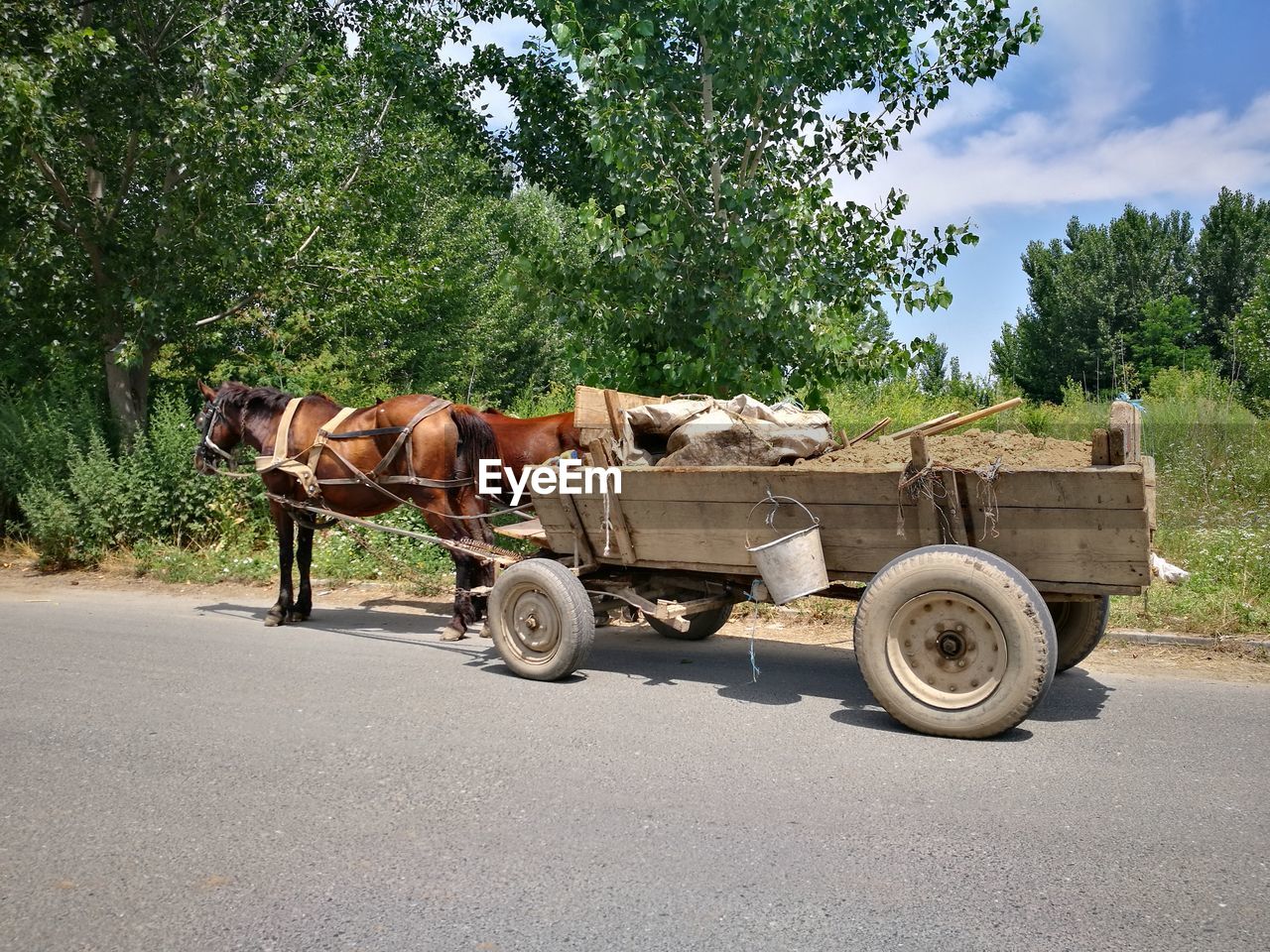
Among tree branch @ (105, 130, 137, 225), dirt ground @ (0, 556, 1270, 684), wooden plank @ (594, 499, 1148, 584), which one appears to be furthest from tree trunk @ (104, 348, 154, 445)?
wooden plank @ (594, 499, 1148, 584)

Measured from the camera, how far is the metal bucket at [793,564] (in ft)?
17.2

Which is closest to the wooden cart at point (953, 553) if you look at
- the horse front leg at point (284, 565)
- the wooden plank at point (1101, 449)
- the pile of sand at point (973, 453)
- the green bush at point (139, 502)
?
the wooden plank at point (1101, 449)

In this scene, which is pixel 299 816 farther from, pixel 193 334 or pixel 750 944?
pixel 193 334

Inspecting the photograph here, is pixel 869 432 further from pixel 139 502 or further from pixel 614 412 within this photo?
pixel 139 502

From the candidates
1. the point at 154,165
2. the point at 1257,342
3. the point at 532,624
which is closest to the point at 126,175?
the point at 154,165

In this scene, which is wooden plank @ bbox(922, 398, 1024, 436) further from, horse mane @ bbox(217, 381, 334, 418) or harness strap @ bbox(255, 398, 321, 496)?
horse mane @ bbox(217, 381, 334, 418)

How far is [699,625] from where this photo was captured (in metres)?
7.64

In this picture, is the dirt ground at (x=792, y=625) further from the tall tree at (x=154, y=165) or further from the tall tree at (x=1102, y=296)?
the tall tree at (x=1102, y=296)

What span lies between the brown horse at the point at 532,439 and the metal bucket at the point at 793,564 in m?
3.62

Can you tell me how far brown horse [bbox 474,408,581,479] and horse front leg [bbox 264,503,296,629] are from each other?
2.05m

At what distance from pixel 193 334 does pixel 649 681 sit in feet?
33.8

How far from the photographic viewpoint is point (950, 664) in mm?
4910

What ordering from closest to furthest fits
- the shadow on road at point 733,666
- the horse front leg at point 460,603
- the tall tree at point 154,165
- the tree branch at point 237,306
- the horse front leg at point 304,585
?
the shadow on road at point 733,666 < the horse front leg at point 460,603 < the horse front leg at point 304,585 < the tall tree at point 154,165 < the tree branch at point 237,306

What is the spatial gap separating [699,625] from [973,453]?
302cm
